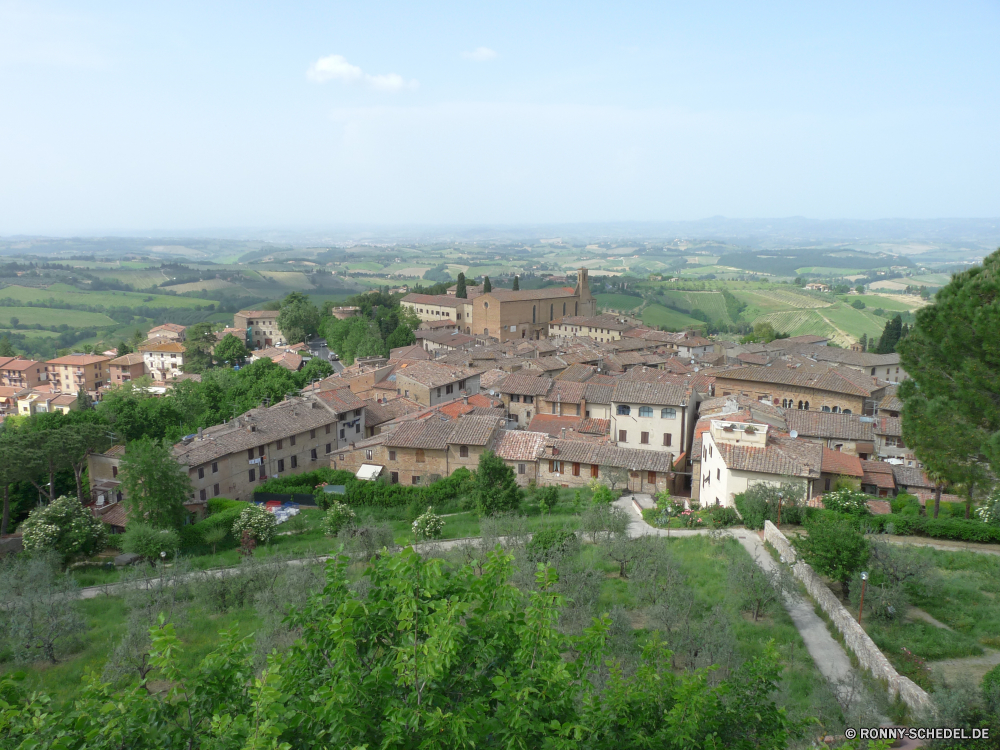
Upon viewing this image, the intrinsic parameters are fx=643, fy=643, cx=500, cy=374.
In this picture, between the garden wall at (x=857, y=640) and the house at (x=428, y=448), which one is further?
the house at (x=428, y=448)

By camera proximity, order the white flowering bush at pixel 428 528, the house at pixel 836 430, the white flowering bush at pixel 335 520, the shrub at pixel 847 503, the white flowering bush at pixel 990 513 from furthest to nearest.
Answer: the house at pixel 836 430, the white flowering bush at pixel 335 520, the white flowering bush at pixel 428 528, the shrub at pixel 847 503, the white flowering bush at pixel 990 513

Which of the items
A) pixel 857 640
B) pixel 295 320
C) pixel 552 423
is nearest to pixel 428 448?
pixel 552 423

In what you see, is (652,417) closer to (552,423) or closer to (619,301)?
(552,423)

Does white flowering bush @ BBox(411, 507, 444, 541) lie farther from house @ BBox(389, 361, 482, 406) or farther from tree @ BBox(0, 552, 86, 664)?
house @ BBox(389, 361, 482, 406)

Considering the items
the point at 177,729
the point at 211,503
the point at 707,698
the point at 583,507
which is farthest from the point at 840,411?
the point at 177,729

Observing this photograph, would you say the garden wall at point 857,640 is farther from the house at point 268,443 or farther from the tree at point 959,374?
the house at point 268,443

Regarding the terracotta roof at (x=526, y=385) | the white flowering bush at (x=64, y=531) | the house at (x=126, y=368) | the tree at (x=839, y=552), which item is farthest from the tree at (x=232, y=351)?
the tree at (x=839, y=552)
